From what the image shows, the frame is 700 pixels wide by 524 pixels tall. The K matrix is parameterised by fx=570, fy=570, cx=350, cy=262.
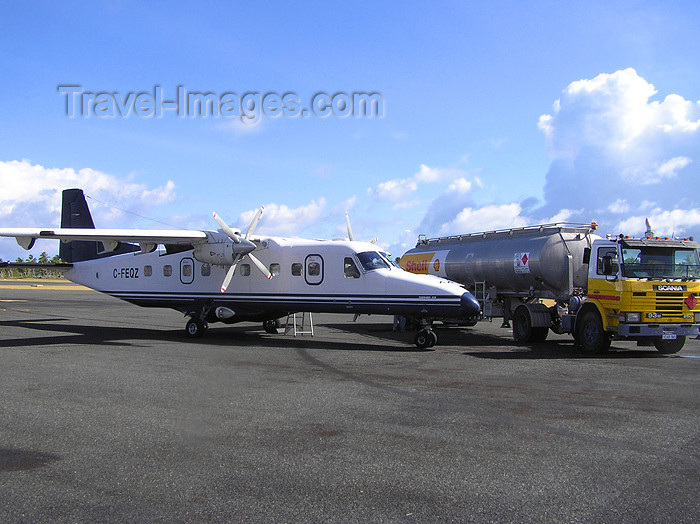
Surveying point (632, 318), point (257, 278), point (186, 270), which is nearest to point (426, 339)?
point (632, 318)

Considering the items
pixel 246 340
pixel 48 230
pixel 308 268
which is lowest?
pixel 246 340

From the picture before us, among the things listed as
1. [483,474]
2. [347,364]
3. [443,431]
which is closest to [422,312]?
[347,364]

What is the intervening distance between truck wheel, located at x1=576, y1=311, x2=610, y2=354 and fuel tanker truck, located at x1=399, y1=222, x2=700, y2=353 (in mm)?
26

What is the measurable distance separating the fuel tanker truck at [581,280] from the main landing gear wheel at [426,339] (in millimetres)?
3502

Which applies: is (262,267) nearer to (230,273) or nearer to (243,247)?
(243,247)

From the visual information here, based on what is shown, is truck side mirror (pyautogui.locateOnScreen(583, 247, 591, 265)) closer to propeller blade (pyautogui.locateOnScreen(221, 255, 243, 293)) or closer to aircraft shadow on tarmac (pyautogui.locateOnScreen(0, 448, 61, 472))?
propeller blade (pyautogui.locateOnScreen(221, 255, 243, 293))

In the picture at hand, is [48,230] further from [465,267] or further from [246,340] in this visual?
[465,267]

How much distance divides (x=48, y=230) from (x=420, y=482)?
14.5 m

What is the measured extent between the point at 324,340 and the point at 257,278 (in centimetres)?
290

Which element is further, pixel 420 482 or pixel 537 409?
pixel 537 409

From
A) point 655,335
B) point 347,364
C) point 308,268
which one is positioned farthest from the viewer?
point 308,268

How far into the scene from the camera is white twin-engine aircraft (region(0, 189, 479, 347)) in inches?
618

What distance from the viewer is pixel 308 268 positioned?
17.2 metres

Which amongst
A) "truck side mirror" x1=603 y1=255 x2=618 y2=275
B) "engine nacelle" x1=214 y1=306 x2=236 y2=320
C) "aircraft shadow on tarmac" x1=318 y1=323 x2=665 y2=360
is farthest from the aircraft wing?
"truck side mirror" x1=603 y1=255 x2=618 y2=275
